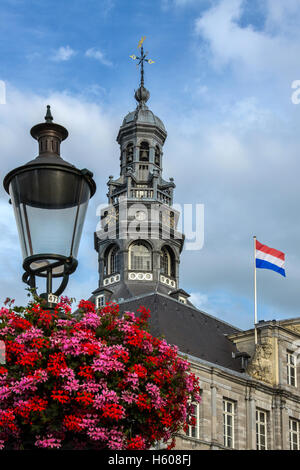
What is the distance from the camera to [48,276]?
1064cm

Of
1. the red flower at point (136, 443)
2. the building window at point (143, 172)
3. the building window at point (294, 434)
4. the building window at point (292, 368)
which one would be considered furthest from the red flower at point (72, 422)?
the building window at point (143, 172)

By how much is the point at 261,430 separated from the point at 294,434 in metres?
2.81

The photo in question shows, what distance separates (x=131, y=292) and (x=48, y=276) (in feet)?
175

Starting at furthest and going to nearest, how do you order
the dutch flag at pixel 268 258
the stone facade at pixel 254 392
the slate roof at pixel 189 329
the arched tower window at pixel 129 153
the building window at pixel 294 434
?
the arched tower window at pixel 129 153 → the dutch flag at pixel 268 258 → the building window at pixel 294 434 → the slate roof at pixel 189 329 → the stone facade at pixel 254 392

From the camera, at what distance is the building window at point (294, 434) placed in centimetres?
5050

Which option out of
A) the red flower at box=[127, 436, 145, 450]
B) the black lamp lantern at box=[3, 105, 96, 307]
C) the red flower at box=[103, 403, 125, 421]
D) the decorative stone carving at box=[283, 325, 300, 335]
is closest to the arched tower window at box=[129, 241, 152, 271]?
the decorative stone carving at box=[283, 325, 300, 335]

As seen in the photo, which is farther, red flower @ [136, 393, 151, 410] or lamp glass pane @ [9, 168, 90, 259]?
red flower @ [136, 393, 151, 410]

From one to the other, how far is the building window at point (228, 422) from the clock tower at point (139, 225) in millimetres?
16972

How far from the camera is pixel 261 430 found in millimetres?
49969

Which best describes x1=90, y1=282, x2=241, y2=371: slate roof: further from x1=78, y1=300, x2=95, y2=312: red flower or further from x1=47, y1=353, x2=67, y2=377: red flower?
x1=47, y1=353, x2=67, y2=377: red flower

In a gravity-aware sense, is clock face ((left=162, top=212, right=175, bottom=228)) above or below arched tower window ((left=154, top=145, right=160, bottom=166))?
below

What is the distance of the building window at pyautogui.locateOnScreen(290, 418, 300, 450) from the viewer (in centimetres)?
5050

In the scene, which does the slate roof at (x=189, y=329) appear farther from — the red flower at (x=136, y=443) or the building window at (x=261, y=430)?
the red flower at (x=136, y=443)

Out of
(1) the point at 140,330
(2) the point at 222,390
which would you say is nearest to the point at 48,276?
(1) the point at 140,330
